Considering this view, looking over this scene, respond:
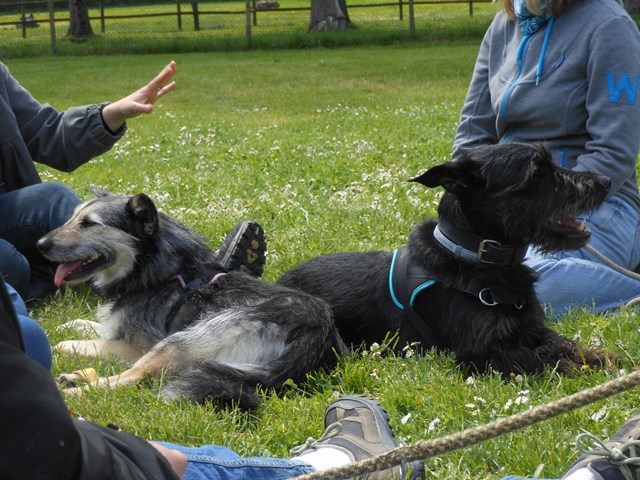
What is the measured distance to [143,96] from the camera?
18.5 ft

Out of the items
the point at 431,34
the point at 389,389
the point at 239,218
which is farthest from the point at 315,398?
the point at 431,34

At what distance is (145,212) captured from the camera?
502cm

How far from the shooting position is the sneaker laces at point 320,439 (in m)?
3.26

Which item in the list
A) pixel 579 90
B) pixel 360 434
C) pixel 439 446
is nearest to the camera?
pixel 439 446

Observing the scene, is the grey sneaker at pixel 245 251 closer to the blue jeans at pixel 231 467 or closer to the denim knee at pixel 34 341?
the denim knee at pixel 34 341

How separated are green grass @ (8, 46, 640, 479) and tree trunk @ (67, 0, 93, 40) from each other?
1555 cm

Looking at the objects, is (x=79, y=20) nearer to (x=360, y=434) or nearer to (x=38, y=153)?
(x=38, y=153)

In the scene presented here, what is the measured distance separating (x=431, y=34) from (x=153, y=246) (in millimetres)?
27053

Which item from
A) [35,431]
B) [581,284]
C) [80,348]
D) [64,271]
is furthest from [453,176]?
[35,431]

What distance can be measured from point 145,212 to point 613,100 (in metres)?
2.93

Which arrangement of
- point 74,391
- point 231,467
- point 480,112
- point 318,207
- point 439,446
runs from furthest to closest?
1. point 318,207
2. point 480,112
3. point 74,391
4. point 231,467
5. point 439,446

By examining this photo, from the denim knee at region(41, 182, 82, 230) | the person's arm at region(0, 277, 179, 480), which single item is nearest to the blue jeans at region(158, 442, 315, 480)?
the person's arm at region(0, 277, 179, 480)

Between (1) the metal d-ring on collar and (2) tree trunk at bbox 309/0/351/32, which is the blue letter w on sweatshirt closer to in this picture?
(1) the metal d-ring on collar

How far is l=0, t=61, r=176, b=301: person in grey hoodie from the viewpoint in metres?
5.86
